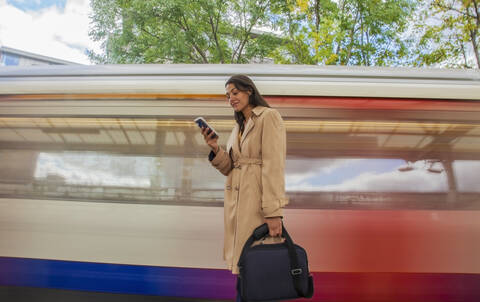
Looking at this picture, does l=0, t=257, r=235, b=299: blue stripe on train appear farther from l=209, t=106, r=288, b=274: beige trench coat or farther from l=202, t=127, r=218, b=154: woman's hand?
l=202, t=127, r=218, b=154: woman's hand

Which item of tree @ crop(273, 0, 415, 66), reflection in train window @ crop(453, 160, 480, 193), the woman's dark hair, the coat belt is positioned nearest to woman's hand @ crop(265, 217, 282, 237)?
the coat belt

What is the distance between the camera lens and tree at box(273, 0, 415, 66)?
402 inches

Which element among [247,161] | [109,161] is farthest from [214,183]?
[109,161]

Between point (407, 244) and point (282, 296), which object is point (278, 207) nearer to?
point (282, 296)

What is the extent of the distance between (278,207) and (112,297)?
223 centimetres

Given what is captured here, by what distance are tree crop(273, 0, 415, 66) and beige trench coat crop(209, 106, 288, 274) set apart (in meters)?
9.03

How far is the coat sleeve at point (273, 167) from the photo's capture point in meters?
1.60

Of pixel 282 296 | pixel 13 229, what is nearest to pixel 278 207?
pixel 282 296

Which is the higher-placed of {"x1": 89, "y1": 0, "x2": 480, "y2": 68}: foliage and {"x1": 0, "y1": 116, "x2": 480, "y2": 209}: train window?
{"x1": 89, "y1": 0, "x2": 480, "y2": 68}: foliage

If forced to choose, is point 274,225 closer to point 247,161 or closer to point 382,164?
point 247,161

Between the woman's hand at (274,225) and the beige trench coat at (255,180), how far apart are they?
0.10ft

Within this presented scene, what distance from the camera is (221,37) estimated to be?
12.5 meters

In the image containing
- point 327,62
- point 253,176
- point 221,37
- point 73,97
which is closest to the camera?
point 253,176

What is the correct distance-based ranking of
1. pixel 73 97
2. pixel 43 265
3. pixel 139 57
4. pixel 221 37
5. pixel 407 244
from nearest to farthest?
pixel 407 244, pixel 43 265, pixel 73 97, pixel 139 57, pixel 221 37
